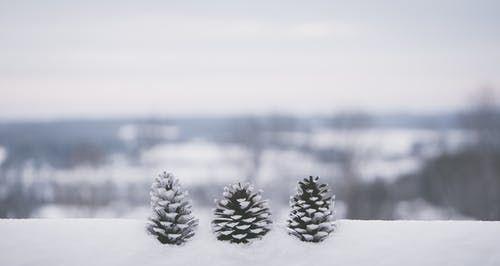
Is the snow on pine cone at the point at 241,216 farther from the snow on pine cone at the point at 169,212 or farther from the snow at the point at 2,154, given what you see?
the snow at the point at 2,154

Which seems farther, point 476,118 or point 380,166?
point 380,166

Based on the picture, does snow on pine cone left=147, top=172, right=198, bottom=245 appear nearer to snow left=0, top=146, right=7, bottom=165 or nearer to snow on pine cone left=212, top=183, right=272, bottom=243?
snow on pine cone left=212, top=183, right=272, bottom=243

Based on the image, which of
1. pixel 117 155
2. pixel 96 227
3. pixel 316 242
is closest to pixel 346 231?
pixel 316 242

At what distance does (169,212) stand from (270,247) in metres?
1.65

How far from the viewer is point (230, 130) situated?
16891 millimetres

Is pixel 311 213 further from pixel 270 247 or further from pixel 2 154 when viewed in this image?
pixel 2 154

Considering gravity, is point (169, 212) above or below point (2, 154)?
below

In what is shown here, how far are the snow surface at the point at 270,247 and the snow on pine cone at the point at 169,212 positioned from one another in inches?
6.2

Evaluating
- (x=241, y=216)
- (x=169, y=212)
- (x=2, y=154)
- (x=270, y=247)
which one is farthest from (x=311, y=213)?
(x=2, y=154)

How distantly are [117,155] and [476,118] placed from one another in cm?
1427

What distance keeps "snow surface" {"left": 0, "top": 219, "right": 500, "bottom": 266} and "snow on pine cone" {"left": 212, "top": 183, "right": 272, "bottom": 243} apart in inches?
6.1

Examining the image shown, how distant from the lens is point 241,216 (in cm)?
651

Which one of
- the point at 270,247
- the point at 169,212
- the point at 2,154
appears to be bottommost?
the point at 270,247

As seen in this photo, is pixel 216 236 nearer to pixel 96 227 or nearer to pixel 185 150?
pixel 96 227
